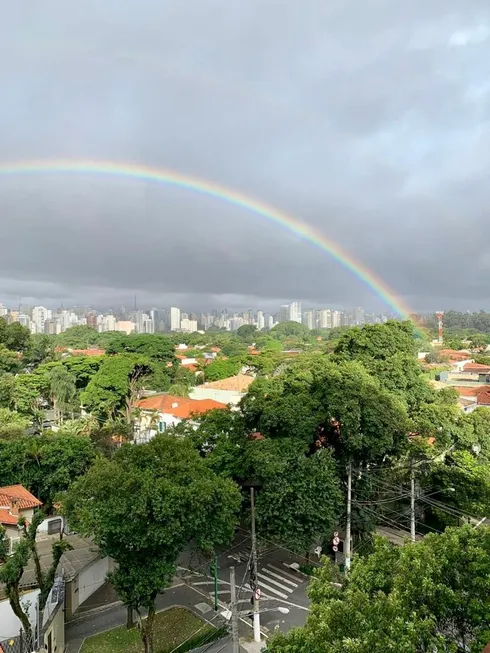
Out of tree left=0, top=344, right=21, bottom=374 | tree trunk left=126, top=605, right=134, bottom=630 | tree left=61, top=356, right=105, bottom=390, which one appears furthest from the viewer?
tree left=61, top=356, right=105, bottom=390

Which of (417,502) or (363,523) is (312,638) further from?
(417,502)

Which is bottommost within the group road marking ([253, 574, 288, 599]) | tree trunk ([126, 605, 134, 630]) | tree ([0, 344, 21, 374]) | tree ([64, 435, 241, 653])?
road marking ([253, 574, 288, 599])

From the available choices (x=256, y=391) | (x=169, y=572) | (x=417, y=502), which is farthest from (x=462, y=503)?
(x=169, y=572)

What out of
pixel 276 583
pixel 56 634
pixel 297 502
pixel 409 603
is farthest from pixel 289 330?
pixel 409 603

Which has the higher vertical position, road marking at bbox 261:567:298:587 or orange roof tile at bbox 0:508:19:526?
orange roof tile at bbox 0:508:19:526

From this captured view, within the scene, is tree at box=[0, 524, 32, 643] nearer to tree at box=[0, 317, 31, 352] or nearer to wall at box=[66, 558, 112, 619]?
wall at box=[66, 558, 112, 619]

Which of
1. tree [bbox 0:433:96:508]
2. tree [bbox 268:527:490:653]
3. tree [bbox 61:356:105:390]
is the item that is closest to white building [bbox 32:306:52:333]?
tree [bbox 61:356:105:390]
